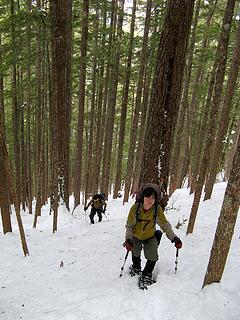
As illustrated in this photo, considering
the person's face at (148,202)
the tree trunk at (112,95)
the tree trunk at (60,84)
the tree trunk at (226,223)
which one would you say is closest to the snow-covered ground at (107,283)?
the tree trunk at (226,223)

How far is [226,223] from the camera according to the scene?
4.88m

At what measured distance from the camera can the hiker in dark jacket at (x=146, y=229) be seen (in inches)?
228

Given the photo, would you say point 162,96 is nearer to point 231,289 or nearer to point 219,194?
point 231,289

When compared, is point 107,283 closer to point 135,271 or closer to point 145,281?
point 135,271

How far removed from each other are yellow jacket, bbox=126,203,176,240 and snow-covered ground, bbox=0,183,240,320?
2.56 ft

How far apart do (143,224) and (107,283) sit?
1270 mm

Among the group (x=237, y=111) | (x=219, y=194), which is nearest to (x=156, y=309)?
(x=219, y=194)

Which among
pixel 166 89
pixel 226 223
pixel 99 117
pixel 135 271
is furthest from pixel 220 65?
pixel 99 117

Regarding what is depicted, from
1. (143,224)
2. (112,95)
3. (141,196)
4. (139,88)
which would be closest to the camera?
(141,196)

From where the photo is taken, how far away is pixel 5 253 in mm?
9109

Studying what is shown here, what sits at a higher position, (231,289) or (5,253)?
(231,289)

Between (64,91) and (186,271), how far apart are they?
809cm

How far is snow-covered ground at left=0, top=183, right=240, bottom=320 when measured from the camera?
5.00 m

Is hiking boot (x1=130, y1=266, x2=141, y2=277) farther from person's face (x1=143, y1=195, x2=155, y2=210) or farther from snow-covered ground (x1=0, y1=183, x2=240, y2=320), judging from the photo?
person's face (x1=143, y1=195, x2=155, y2=210)
